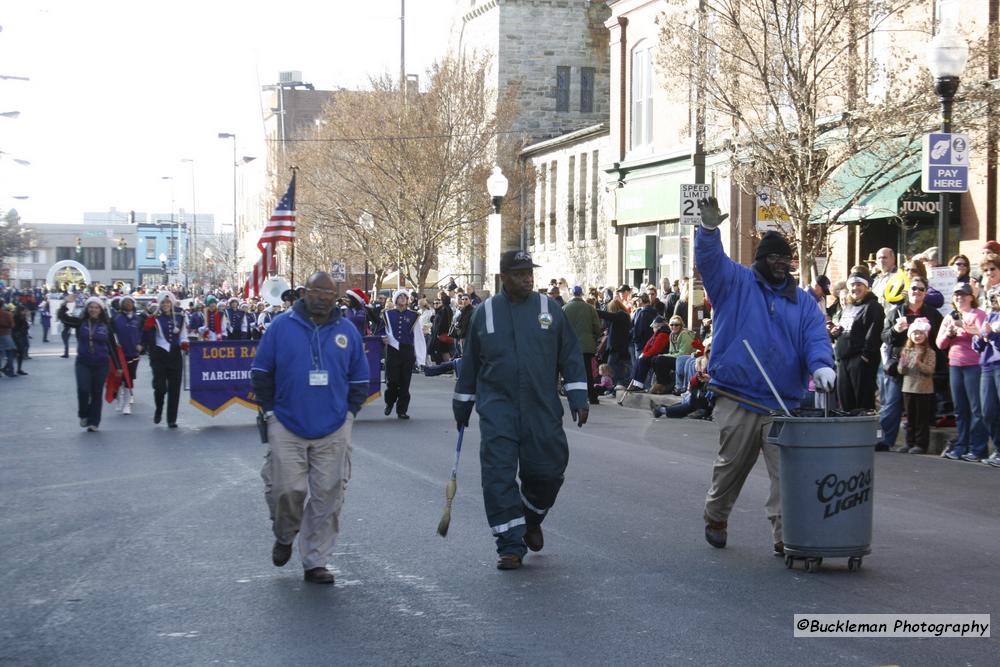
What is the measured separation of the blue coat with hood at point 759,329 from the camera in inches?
331

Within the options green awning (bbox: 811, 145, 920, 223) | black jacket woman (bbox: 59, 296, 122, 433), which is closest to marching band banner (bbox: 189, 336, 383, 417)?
black jacket woman (bbox: 59, 296, 122, 433)

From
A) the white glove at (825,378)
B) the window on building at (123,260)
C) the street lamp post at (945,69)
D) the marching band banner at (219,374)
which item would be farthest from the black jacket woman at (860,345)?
the window on building at (123,260)

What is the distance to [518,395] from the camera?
8.24 m

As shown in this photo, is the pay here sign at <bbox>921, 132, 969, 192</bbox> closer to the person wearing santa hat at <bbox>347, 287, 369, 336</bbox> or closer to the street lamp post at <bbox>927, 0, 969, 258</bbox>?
the street lamp post at <bbox>927, 0, 969, 258</bbox>

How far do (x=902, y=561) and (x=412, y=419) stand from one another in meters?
11.2

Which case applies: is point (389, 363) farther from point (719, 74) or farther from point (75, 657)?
point (75, 657)

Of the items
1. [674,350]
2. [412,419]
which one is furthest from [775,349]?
[674,350]

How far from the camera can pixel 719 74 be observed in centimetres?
2209

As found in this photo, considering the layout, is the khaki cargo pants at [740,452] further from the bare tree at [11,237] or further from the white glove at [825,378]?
the bare tree at [11,237]

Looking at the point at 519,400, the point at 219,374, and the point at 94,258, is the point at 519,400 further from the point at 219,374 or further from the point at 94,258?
the point at 94,258

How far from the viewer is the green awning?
21.4 meters

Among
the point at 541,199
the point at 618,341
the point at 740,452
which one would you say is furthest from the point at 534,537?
the point at 541,199

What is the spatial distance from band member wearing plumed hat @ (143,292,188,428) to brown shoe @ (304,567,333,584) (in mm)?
11064

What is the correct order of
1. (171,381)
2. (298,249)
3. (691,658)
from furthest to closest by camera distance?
(298,249) → (171,381) → (691,658)
